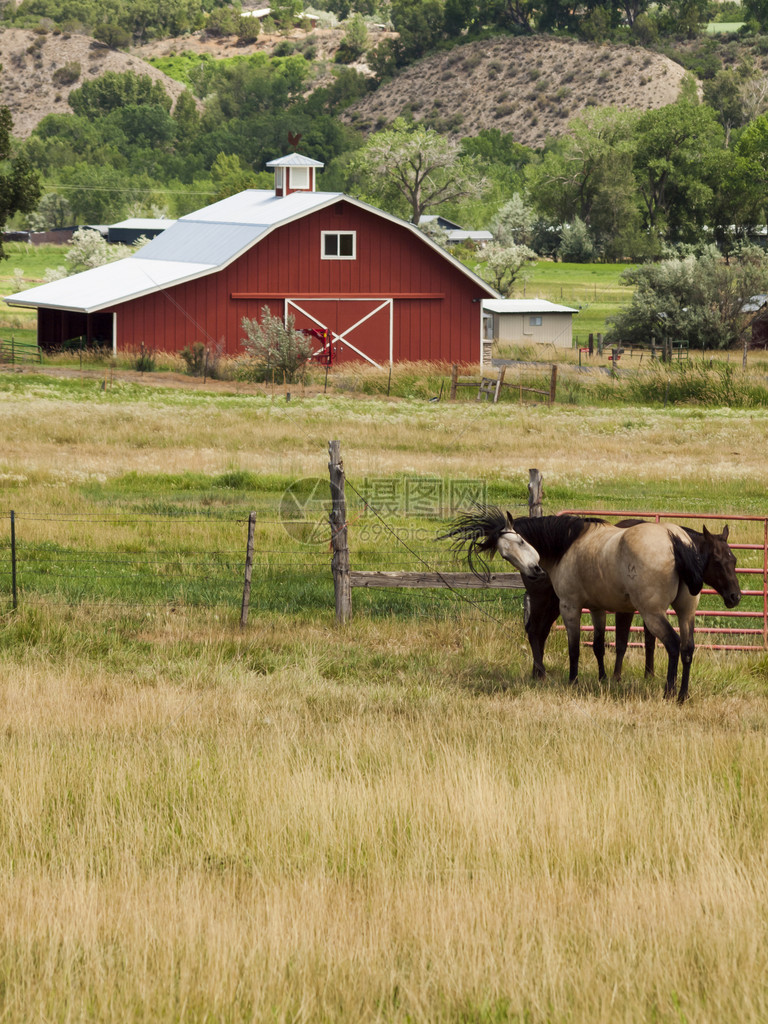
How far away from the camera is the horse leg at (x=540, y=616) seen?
424 inches

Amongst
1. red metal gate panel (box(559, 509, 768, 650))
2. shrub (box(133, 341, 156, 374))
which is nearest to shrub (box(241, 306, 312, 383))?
shrub (box(133, 341, 156, 374))

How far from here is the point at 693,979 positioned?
4.76 m

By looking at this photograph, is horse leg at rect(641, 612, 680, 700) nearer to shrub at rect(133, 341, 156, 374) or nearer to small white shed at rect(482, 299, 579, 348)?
shrub at rect(133, 341, 156, 374)

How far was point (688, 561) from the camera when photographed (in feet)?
31.5

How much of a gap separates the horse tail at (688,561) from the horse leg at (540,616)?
1.39 metres

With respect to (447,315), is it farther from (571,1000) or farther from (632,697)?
(571,1000)

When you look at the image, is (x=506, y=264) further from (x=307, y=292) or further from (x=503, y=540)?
(x=503, y=540)

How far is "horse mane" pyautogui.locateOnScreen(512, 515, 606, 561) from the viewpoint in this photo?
10406 millimetres

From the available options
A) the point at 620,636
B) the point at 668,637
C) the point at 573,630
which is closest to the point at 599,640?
the point at 620,636

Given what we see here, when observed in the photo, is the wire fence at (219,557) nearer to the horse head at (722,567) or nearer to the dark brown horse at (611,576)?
the dark brown horse at (611,576)

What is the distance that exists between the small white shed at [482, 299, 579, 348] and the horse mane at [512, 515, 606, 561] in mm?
52087

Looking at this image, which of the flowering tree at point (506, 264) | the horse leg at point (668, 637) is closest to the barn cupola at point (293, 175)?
the flowering tree at point (506, 264)

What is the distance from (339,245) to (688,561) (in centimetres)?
3879

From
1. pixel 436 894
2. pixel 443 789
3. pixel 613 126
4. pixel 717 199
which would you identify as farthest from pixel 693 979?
pixel 613 126
